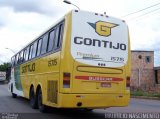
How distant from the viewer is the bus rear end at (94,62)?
11859mm

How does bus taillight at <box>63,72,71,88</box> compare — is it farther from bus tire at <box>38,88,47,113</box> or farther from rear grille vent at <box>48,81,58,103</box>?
bus tire at <box>38,88,47,113</box>

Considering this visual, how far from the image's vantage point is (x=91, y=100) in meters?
12.1

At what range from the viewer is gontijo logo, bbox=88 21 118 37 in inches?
496

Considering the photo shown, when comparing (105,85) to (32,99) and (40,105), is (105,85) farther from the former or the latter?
(32,99)

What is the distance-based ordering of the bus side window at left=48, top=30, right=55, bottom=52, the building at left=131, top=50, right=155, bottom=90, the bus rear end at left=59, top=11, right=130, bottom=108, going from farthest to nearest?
the building at left=131, top=50, right=155, bottom=90 → the bus side window at left=48, top=30, right=55, bottom=52 → the bus rear end at left=59, top=11, right=130, bottom=108

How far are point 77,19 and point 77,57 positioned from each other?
1337 millimetres

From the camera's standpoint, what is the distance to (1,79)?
70562 millimetres

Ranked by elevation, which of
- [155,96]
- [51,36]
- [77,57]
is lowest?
[155,96]

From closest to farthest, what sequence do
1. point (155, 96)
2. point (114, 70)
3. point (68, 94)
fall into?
point (68, 94) → point (114, 70) → point (155, 96)

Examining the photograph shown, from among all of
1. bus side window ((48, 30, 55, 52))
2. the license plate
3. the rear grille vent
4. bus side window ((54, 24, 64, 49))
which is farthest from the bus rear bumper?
bus side window ((48, 30, 55, 52))

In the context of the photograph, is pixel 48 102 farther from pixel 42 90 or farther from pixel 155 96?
pixel 155 96

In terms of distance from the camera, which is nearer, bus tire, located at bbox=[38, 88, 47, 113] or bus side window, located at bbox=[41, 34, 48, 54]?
bus tire, located at bbox=[38, 88, 47, 113]

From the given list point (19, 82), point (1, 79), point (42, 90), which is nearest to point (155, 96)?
point (19, 82)

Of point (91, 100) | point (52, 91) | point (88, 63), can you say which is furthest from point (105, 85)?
point (52, 91)
